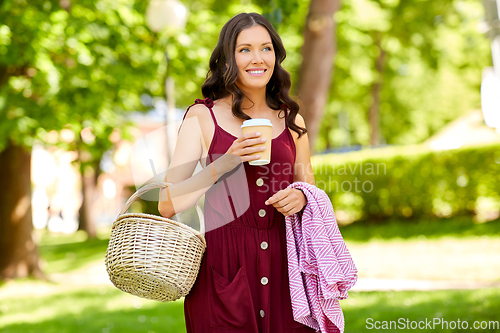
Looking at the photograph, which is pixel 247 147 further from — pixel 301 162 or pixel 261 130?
pixel 301 162

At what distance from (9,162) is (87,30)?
14.9 ft

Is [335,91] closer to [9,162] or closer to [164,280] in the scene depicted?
[9,162]

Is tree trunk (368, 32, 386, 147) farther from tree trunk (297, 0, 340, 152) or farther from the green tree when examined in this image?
the green tree

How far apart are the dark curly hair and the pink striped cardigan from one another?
0.41 m

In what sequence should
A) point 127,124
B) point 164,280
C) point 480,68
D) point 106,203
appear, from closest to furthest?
point 164,280
point 127,124
point 480,68
point 106,203

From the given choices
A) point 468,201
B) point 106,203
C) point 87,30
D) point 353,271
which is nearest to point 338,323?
point 353,271

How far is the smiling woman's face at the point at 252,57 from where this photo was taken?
6.77ft

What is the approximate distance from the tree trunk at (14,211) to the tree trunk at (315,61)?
18.6 ft

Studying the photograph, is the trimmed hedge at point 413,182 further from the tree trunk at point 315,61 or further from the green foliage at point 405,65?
the green foliage at point 405,65

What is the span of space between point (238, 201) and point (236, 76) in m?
0.52

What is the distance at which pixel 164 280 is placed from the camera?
1.80 metres

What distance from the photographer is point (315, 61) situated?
7445 mm

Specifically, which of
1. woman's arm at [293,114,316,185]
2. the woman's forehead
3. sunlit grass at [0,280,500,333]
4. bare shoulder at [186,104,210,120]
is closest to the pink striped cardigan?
woman's arm at [293,114,316,185]

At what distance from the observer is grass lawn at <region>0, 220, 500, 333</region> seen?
5.34 metres
